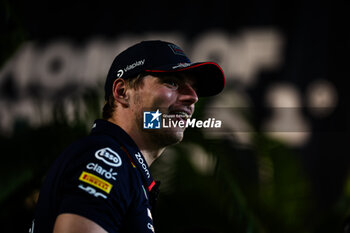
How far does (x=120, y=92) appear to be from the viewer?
69.8 inches

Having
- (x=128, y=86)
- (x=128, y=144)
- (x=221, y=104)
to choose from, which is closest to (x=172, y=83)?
(x=128, y=86)

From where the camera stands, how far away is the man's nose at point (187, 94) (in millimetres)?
1751

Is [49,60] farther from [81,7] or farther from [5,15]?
[5,15]

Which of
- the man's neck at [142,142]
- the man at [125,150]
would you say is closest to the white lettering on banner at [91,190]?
the man at [125,150]

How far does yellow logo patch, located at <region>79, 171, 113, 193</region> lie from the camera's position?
122 cm

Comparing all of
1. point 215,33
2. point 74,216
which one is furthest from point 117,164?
point 215,33

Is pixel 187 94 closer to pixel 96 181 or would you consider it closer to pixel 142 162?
pixel 142 162

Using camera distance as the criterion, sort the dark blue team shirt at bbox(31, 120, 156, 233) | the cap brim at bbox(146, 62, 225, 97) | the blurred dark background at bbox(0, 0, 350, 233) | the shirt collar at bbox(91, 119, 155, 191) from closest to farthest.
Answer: the dark blue team shirt at bbox(31, 120, 156, 233) < the shirt collar at bbox(91, 119, 155, 191) < the cap brim at bbox(146, 62, 225, 97) < the blurred dark background at bbox(0, 0, 350, 233)

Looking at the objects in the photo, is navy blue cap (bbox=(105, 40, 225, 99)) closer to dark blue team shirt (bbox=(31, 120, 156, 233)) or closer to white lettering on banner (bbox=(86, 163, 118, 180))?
dark blue team shirt (bbox=(31, 120, 156, 233))

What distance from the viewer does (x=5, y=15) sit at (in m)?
3.58

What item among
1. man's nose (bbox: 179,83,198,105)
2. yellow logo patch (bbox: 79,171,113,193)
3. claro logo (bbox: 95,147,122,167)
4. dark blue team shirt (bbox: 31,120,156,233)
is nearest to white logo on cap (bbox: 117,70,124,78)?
man's nose (bbox: 179,83,198,105)

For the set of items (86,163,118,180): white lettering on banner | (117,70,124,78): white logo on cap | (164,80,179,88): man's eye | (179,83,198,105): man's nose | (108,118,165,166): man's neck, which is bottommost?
(108,118,165,166): man's neck

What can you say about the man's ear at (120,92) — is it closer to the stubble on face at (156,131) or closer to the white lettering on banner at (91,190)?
the stubble on face at (156,131)

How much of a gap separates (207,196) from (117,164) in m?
2.94
